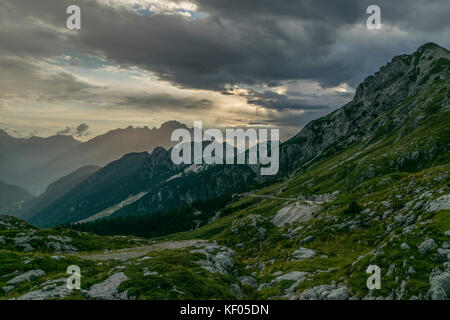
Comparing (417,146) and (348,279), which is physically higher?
(417,146)

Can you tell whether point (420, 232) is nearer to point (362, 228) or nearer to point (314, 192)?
point (362, 228)

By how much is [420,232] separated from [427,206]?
10543 mm

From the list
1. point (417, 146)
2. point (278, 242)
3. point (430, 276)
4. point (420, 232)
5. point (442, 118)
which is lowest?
point (278, 242)

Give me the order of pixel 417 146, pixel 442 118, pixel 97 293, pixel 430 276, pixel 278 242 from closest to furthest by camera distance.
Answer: pixel 430 276, pixel 97 293, pixel 278 242, pixel 417 146, pixel 442 118

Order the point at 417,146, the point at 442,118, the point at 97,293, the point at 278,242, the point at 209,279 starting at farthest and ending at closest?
the point at 442,118 → the point at 417,146 → the point at 278,242 → the point at 209,279 → the point at 97,293

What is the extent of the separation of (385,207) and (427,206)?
1074cm

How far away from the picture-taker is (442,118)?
13088 cm

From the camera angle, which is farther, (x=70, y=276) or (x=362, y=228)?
(x=362, y=228)

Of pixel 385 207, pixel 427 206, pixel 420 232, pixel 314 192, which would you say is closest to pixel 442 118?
pixel 314 192

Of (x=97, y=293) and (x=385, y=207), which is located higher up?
(x=385, y=207)

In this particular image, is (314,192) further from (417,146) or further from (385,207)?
(385,207)

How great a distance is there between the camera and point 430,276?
18.5m

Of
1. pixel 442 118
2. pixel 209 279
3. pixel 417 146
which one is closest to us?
pixel 209 279

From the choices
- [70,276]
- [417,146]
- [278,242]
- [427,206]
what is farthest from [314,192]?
[70,276]
